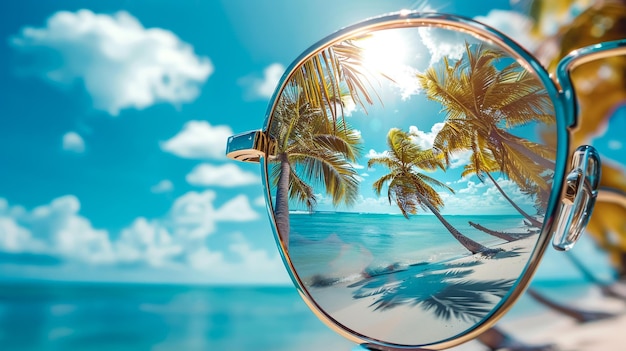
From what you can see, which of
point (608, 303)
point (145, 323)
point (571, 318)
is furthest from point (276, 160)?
point (145, 323)

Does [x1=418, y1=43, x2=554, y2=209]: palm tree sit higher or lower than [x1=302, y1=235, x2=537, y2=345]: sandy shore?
higher

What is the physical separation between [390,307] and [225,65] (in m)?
4.73

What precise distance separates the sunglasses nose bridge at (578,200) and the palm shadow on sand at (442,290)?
0.05 m

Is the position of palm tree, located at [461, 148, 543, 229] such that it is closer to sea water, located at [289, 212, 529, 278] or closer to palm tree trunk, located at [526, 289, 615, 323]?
A: sea water, located at [289, 212, 529, 278]

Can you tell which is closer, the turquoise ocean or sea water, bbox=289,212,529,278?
sea water, bbox=289,212,529,278

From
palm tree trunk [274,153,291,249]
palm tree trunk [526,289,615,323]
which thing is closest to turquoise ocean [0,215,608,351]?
palm tree trunk [526,289,615,323]

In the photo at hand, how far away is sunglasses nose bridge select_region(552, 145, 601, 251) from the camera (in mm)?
249

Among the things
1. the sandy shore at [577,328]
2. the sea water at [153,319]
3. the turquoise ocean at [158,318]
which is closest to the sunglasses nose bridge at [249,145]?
the sandy shore at [577,328]

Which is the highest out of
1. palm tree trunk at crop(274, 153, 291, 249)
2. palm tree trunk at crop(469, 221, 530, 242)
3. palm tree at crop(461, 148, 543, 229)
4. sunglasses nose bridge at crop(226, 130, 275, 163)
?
sunglasses nose bridge at crop(226, 130, 275, 163)

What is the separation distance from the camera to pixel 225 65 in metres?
4.71

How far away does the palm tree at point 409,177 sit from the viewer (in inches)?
11.0

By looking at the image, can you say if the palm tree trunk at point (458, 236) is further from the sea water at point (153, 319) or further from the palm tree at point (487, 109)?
the sea water at point (153, 319)

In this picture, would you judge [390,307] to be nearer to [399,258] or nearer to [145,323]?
[399,258]

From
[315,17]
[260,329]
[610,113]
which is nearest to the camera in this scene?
[610,113]
